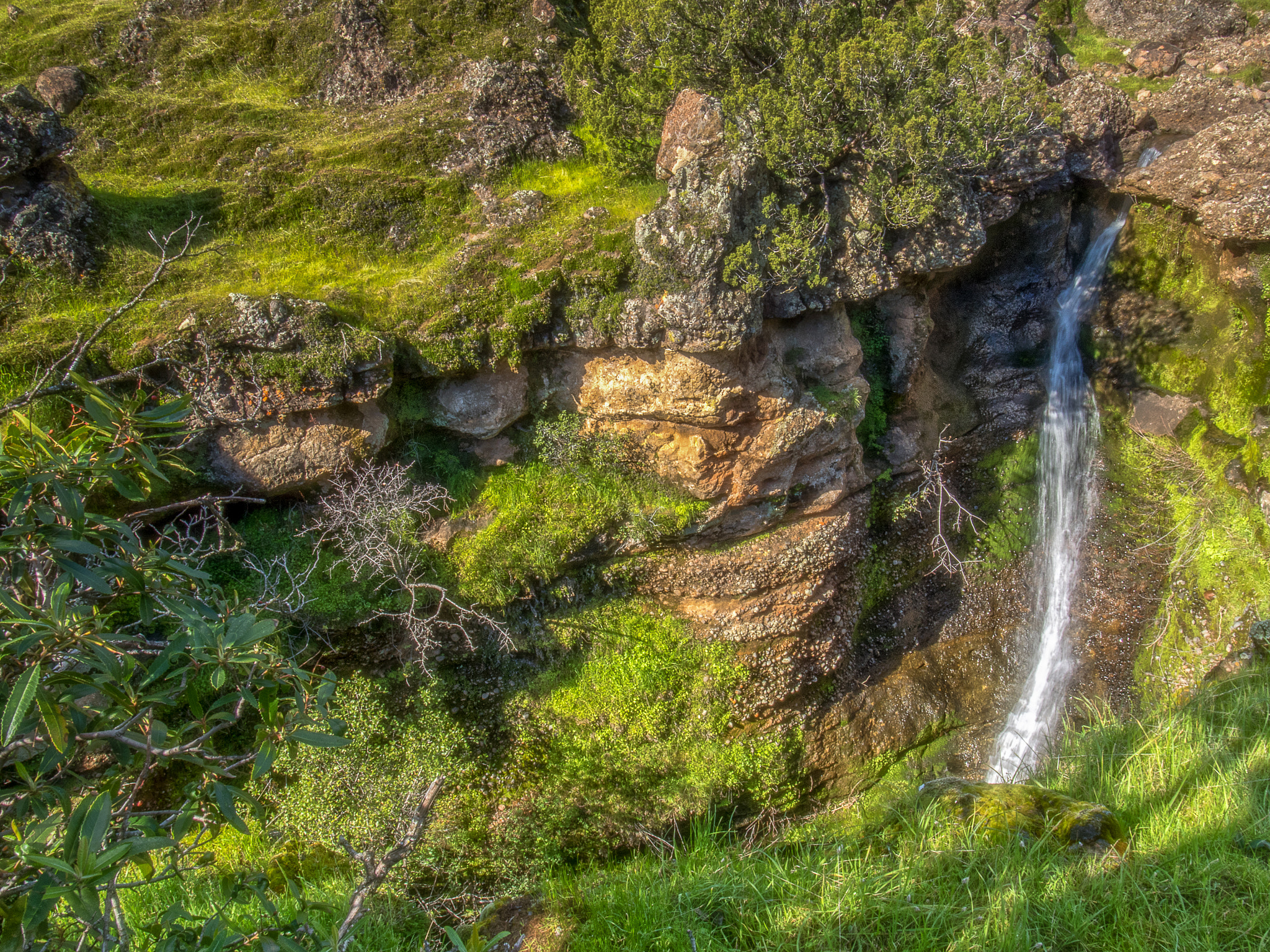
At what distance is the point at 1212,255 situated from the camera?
8672mm

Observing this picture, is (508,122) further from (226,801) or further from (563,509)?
(226,801)

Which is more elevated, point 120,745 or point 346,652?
point 120,745

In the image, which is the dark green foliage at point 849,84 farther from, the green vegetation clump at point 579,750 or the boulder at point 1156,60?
the green vegetation clump at point 579,750

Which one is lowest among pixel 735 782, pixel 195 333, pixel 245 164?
pixel 735 782

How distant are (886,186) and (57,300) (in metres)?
7.75

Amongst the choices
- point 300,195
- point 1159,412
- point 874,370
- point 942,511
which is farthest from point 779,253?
point 1159,412

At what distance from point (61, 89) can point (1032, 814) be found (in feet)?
38.9

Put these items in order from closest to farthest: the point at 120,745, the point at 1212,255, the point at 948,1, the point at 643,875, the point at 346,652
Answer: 1. the point at 120,745
2. the point at 643,875
3. the point at 948,1
4. the point at 346,652
5. the point at 1212,255

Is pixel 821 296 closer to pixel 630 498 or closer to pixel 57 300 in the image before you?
pixel 630 498

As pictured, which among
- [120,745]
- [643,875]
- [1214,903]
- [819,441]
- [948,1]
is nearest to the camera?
[120,745]

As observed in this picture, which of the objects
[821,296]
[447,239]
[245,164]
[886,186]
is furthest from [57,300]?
[886,186]

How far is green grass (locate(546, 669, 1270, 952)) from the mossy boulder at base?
137 mm

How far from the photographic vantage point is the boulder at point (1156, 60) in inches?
378

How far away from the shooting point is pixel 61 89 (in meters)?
7.81
